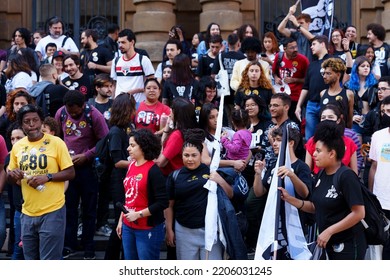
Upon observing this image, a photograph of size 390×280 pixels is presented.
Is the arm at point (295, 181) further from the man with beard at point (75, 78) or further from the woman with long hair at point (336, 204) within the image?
the man with beard at point (75, 78)

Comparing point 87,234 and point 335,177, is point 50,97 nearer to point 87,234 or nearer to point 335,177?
point 87,234

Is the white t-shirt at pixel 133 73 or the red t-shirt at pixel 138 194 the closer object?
the red t-shirt at pixel 138 194

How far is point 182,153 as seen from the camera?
8.66 metres

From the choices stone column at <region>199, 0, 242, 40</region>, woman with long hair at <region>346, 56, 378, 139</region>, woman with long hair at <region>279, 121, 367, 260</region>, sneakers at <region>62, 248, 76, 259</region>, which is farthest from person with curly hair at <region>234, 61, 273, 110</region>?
stone column at <region>199, 0, 242, 40</region>

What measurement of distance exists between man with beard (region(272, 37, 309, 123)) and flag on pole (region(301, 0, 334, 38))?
115 centimetres

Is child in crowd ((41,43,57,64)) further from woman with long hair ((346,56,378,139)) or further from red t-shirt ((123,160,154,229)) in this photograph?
red t-shirt ((123,160,154,229))

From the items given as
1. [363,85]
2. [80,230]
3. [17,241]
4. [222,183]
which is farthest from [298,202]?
[363,85]

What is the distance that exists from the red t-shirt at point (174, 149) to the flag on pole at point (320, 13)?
17.9 ft

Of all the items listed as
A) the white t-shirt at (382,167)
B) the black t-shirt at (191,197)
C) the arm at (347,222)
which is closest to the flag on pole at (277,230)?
the arm at (347,222)

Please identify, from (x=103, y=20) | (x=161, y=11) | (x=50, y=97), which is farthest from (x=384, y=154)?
(x=103, y=20)

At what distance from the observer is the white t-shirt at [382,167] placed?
29.7 ft

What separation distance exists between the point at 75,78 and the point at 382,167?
188 inches

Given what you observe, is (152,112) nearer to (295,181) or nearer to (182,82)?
(182,82)

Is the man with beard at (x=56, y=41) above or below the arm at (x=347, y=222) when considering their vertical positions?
above
